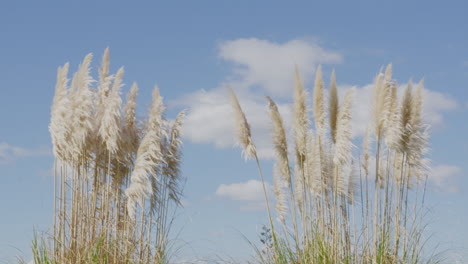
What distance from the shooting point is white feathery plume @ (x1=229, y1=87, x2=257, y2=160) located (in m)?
5.00

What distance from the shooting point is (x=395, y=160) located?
5.83 metres


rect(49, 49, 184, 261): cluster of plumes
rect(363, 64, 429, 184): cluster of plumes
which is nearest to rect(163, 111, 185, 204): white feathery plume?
rect(49, 49, 184, 261): cluster of plumes

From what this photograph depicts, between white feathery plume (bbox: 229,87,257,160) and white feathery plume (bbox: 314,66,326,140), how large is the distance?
609 mm

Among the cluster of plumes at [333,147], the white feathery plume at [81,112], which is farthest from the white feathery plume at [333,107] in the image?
the white feathery plume at [81,112]

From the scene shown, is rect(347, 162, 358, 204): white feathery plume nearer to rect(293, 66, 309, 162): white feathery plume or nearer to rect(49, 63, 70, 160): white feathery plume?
rect(293, 66, 309, 162): white feathery plume

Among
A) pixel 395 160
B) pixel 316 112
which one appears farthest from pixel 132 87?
pixel 395 160

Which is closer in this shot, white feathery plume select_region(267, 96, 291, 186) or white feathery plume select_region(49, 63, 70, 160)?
white feathery plume select_region(267, 96, 291, 186)

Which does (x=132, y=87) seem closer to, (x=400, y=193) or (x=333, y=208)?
(x=333, y=208)

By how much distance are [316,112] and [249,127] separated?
1.99 feet

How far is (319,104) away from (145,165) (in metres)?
1.79

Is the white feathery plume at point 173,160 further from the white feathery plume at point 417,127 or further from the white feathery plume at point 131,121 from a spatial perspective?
the white feathery plume at point 417,127

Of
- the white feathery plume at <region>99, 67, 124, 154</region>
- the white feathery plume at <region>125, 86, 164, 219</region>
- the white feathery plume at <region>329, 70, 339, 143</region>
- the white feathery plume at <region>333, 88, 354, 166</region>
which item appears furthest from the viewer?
the white feathery plume at <region>99, 67, 124, 154</region>

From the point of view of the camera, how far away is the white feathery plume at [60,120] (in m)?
5.88

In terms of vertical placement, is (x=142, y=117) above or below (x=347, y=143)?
above
